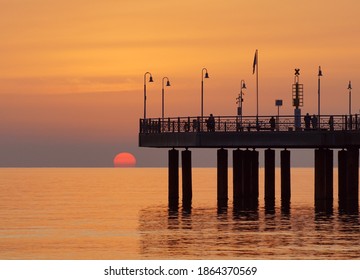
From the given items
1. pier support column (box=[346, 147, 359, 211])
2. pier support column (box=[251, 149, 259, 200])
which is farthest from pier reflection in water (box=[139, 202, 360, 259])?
pier support column (box=[251, 149, 259, 200])

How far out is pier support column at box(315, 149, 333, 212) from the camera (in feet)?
323

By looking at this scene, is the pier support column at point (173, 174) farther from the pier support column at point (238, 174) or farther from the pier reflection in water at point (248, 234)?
the pier reflection in water at point (248, 234)

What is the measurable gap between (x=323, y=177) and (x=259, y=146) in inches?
262

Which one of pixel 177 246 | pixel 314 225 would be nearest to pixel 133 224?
pixel 314 225

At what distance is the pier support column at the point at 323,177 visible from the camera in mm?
98375

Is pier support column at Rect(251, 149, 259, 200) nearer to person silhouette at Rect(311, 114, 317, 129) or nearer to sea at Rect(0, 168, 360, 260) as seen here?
sea at Rect(0, 168, 360, 260)

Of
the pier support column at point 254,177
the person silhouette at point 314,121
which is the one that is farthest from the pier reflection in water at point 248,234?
the pier support column at point 254,177

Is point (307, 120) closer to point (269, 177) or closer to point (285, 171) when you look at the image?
point (269, 177)

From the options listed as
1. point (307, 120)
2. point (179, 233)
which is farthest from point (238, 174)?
point (179, 233)
